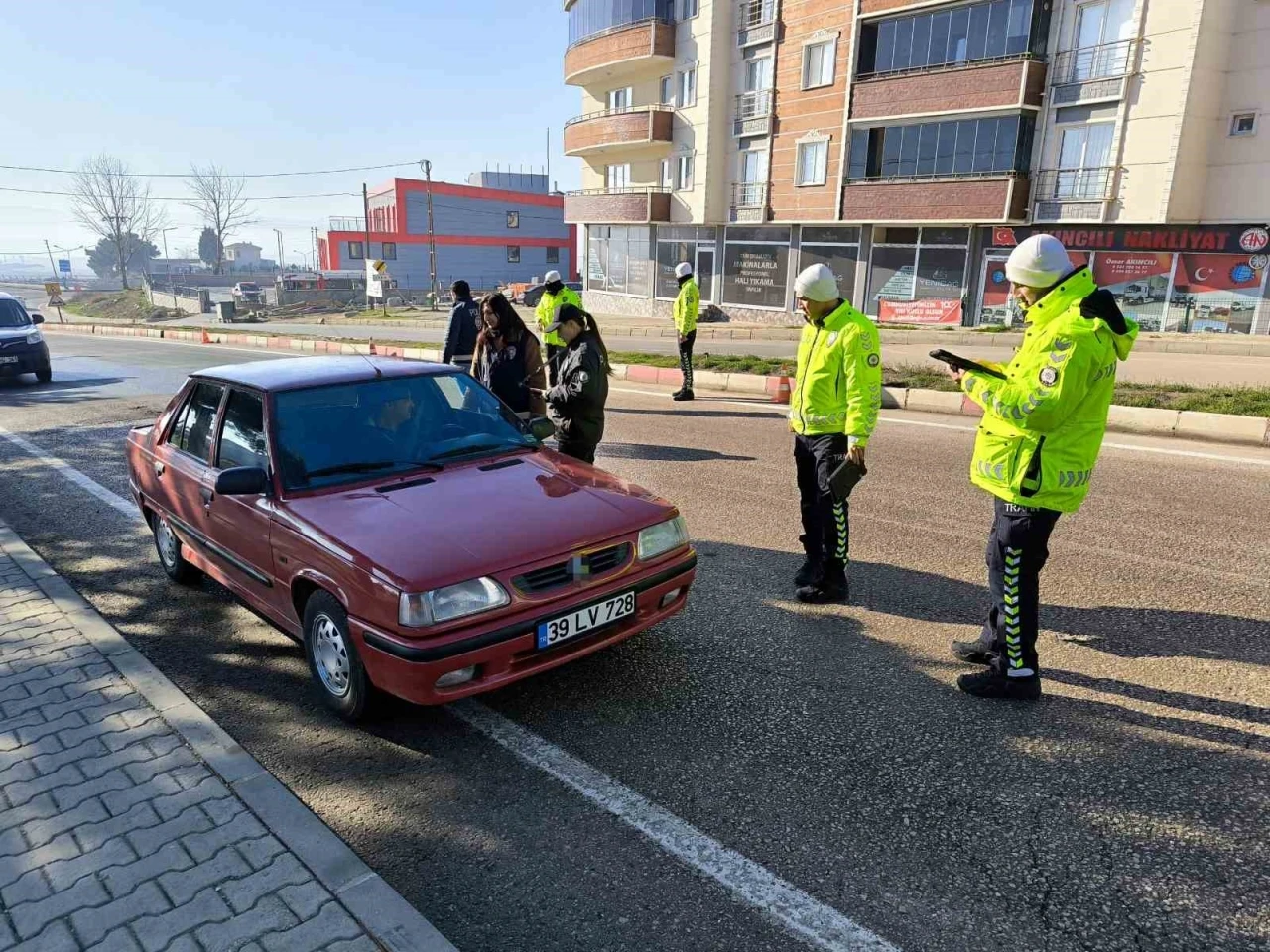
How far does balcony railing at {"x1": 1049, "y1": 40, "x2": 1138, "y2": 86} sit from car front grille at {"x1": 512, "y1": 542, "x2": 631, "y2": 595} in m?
24.4

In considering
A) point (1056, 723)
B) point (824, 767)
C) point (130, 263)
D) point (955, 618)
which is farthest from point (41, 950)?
point (130, 263)

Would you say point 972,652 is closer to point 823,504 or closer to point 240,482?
point 823,504

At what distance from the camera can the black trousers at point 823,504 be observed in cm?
469

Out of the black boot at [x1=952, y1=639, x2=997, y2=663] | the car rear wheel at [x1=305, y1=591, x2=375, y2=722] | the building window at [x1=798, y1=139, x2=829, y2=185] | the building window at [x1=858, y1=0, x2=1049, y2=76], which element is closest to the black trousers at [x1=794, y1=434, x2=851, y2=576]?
the black boot at [x1=952, y1=639, x2=997, y2=663]

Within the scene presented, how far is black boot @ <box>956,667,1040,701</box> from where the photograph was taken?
371cm

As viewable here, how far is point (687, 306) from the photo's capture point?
11.9 m

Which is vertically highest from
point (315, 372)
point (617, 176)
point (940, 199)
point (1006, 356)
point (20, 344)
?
point (617, 176)

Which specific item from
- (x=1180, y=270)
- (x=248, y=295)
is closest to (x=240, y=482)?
(x=1180, y=270)

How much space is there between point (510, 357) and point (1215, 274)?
22428 mm

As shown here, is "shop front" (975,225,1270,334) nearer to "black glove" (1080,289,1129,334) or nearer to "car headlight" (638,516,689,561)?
"black glove" (1080,289,1129,334)

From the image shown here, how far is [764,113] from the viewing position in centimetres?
2922

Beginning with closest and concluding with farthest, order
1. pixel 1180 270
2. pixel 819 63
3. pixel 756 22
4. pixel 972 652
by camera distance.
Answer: pixel 972 652
pixel 1180 270
pixel 819 63
pixel 756 22

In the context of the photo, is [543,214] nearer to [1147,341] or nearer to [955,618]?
[1147,341]

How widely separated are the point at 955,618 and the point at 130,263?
148m
